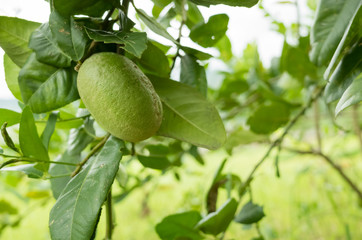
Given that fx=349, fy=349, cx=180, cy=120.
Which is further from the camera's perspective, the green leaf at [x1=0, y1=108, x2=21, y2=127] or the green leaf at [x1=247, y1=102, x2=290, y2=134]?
the green leaf at [x1=247, y1=102, x2=290, y2=134]

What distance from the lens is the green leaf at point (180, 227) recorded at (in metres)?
0.40

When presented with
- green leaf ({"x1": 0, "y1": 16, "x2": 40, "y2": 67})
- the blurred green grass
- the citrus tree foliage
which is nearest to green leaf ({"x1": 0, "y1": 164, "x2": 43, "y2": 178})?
the citrus tree foliage

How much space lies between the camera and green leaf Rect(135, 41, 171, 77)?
0.35m

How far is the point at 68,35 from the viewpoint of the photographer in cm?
28

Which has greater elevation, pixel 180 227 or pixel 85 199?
pixel 85 199

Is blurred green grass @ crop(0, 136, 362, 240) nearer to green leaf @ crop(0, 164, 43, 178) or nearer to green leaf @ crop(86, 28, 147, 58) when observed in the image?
green leaf @ crop(0, 164, 43, 178)

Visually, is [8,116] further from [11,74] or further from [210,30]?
[210,30]

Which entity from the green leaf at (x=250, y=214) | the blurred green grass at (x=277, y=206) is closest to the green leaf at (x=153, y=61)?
the green leaf at (x=250, y=214)

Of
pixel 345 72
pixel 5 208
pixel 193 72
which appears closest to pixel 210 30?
pixel 193 72

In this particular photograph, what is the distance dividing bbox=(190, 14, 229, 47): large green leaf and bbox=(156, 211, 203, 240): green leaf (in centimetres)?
21

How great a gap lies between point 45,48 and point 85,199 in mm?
137

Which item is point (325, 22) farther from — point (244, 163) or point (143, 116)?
point (244, 163)

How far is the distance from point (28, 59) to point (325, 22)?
0.29 m

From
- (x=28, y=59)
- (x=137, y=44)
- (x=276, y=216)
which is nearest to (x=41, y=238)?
(x=276, y=216)
